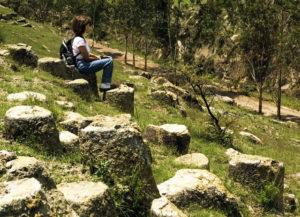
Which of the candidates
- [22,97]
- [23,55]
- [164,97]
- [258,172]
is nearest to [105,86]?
[22,97]

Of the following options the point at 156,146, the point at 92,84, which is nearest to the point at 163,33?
the point at 92,84

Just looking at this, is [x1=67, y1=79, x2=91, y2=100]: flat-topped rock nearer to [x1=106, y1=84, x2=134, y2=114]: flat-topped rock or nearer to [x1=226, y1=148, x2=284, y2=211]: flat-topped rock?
[x1=106, y1=84, x2=134, y2=114]: flat-topped rock

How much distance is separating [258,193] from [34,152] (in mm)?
8131

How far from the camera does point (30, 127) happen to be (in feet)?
22.1

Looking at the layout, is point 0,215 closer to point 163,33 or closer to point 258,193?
point 258,193

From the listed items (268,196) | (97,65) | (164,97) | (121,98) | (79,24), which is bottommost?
(268,196)

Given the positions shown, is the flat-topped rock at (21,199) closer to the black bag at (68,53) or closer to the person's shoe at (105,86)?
the black bag at (68,53)

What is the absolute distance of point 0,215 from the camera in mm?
3275

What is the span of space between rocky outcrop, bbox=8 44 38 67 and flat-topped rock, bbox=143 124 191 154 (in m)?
9.11

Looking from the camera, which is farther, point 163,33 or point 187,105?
point 163,33

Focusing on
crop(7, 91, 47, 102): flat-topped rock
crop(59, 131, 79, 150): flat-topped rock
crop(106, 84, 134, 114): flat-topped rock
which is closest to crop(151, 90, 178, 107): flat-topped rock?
crop(106, 84, 134, 114): flat-topped rock

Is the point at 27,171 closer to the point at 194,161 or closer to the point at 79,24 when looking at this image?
the point at 194,161

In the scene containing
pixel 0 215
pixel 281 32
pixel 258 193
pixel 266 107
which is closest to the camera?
pixel 0 215

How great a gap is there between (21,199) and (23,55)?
15.4 meters
